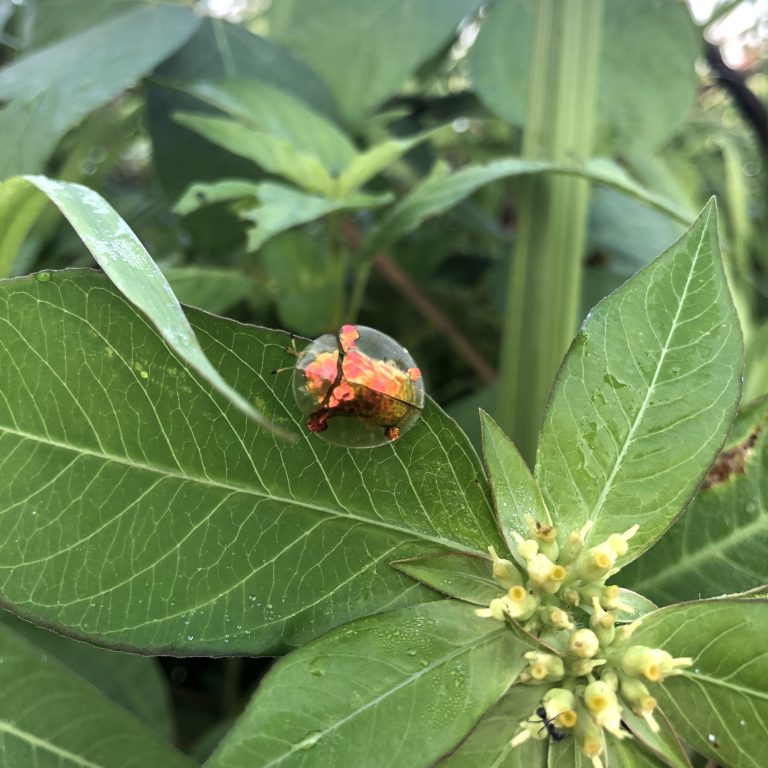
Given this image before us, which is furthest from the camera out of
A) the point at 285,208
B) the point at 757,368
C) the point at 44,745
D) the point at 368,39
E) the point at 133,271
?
the point at 368,39

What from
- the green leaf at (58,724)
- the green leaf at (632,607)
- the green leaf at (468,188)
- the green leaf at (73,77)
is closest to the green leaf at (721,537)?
the green leaf at (632,607)

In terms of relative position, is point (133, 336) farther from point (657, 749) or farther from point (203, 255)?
point (203, 255)

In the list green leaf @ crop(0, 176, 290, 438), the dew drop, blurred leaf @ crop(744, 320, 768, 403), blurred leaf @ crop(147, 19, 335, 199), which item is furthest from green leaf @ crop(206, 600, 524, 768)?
blurred leaf @ crop(147, 19, 335, 199)

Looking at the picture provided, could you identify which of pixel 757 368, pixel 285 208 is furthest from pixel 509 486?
pixel 757 368

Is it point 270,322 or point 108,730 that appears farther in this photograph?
point 270,322

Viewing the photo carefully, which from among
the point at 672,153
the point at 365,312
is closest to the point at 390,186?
the point at 365,312

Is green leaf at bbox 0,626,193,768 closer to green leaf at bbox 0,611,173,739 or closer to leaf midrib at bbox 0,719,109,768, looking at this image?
leaf midrib at bbox 0,719,109,768

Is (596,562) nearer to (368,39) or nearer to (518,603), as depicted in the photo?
(518,603)
